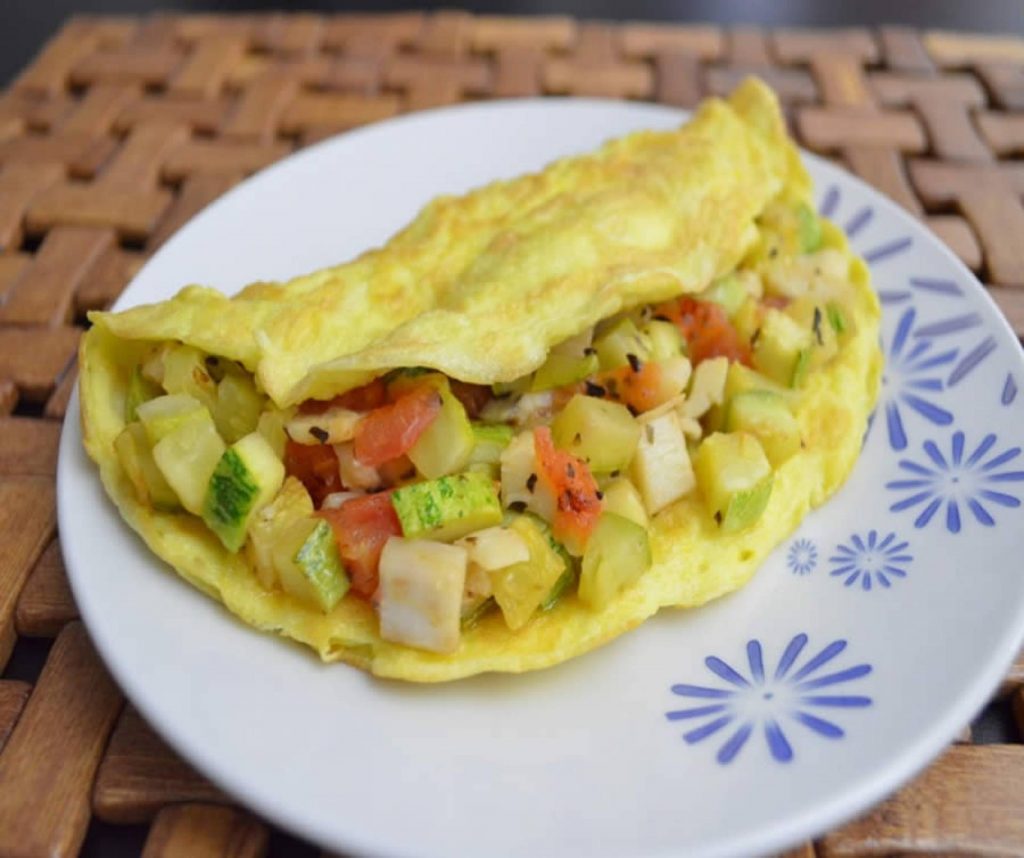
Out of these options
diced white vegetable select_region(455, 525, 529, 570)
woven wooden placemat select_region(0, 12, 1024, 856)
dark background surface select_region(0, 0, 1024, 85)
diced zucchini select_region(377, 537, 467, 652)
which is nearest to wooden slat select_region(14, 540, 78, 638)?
woven wooden placemat select_region(0, 12, 1024, 856)

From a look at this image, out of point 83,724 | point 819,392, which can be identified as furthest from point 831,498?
point 83,724

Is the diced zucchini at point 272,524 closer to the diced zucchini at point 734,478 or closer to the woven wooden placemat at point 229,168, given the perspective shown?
the woven wooden placemat at point 229,168

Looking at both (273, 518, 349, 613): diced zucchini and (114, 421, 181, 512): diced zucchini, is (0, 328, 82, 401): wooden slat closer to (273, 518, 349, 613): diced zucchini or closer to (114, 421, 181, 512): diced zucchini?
(114, 421, 181, 512): diced zucchini

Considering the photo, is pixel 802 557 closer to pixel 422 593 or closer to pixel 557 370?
pixel 557 370

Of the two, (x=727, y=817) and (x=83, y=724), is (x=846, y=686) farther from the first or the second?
(x=83, y=724)

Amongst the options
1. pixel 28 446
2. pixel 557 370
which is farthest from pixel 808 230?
pixel 28 446
